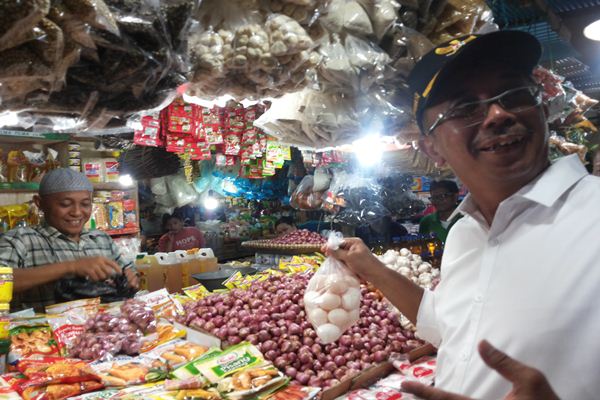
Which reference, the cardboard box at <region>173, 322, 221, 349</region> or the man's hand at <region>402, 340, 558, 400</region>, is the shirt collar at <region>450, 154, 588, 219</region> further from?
the cardboard box at <region>173, 322, 221, 349</region>

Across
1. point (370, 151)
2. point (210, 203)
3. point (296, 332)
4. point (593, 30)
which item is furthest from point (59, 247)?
point (210, 203)

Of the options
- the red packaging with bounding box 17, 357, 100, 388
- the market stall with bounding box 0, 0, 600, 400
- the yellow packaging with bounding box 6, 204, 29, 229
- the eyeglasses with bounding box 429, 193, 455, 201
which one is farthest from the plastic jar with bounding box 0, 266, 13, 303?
the eyeglasses with bounding box 429, 193, 455, 201

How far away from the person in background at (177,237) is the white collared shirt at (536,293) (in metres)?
5.33

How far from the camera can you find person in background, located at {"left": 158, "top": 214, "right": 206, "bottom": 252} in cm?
618

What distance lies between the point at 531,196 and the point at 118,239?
14.6 feet

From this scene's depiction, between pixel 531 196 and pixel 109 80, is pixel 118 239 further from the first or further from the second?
pixel 531 196

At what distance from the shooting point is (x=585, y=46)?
13.3ft

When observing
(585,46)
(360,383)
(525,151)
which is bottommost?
(360,383)

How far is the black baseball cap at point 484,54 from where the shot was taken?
1.20 m

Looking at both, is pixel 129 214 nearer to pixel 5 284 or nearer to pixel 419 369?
pixel 5 284

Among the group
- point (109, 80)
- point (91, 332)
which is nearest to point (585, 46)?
point (109, 80)

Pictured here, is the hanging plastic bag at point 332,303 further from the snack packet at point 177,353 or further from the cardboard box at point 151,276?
the cardboard box at point 151,276

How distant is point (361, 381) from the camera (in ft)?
5.60

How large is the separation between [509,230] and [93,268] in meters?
2.39
